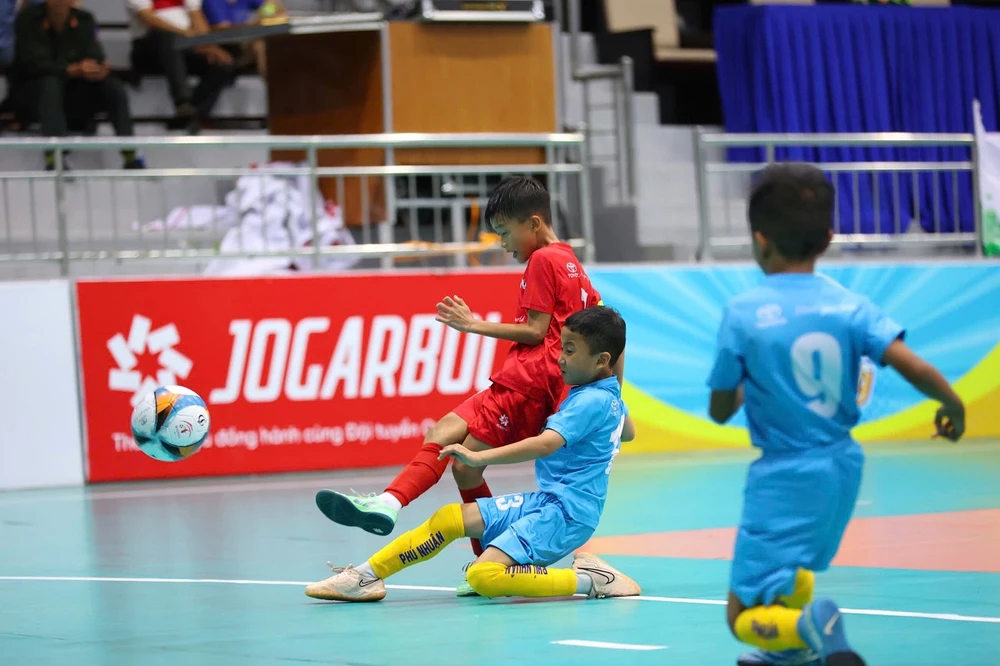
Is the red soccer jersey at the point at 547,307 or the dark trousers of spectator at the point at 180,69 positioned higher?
the dark trousers of spectator at the point at 180,69

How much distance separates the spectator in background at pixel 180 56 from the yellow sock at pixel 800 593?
13328 millimetres

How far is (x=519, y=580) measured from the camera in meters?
6.63

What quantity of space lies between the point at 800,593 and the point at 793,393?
59cm

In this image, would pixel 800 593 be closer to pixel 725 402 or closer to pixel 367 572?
pixel 725 402

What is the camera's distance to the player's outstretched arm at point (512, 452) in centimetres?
632

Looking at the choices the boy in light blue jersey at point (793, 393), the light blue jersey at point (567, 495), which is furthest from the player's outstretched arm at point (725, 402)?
the light blue jersey at point (567, 495)

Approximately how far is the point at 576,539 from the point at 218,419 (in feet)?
23.1

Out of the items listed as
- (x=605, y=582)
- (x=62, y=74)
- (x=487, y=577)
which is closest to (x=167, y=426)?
(x=487, y=577)

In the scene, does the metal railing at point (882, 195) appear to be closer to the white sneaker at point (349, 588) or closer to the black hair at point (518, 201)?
the black hair at point (518, 201)

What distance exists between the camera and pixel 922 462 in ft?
43.9

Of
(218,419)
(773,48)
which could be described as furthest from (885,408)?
(218,419)

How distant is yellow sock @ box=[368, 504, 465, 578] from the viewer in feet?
22.0

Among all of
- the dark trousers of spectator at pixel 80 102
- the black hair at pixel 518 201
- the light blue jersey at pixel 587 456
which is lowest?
the light blue jersey at pixel 587 456

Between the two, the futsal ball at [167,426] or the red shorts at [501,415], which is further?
the futsal ball at [167,426]
